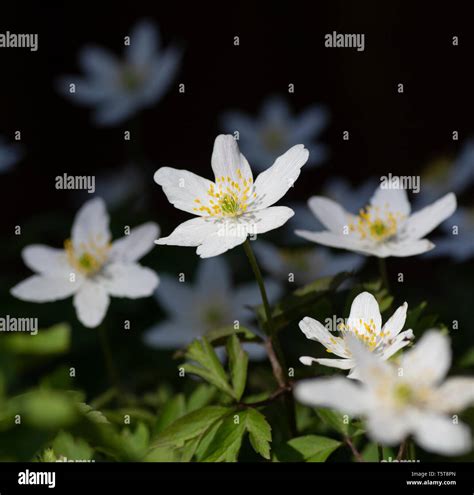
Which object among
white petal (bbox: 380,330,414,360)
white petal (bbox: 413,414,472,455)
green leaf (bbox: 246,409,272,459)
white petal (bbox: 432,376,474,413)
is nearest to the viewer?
white petal (bbox: 413,414,472,455)

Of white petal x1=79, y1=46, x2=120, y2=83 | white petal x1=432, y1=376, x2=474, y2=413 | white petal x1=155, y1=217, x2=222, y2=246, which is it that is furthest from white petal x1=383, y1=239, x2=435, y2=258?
white petal x1=79, y1=46, x2=120, y2=83

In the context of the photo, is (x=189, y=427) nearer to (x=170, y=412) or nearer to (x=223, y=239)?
(x=170, y=412)

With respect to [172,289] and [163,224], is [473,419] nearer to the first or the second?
[172,289]

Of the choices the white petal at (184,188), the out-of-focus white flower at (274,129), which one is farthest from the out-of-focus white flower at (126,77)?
the white petal at (184,188)

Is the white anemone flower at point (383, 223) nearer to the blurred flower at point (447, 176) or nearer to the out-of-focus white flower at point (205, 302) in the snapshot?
the out-of-focus white flower at point (205, 302)

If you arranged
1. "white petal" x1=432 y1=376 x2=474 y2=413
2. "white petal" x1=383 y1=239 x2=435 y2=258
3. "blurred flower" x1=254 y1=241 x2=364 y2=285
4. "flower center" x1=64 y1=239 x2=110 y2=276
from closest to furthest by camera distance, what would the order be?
"white petal" x1=432 y1=376 x2=474 y2=413, "white petal" x1=383 y1=239 x2=435 y2=258, "flower center" x1=64 y1=239 x2=110 y2=276, "blurred flower" x1=254 y1=241 x2=364 y2=285

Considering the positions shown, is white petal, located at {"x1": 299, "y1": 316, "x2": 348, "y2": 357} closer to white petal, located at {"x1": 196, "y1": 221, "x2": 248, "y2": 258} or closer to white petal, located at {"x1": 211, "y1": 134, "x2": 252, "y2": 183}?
white petal, located at {"x1": 196, "y1": 221, "x2": 248, "y2": 258}

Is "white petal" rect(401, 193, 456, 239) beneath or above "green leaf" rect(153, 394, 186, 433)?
above
